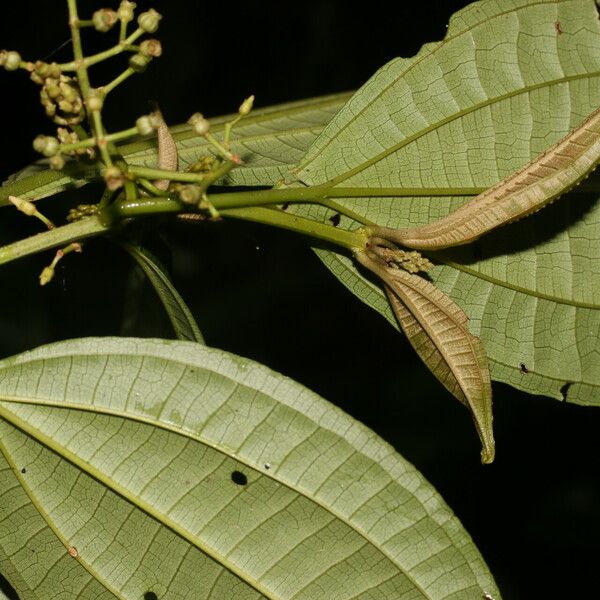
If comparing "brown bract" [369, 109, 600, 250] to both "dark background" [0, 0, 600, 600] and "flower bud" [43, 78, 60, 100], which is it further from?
"dark background" [0, 0, 600, 600]

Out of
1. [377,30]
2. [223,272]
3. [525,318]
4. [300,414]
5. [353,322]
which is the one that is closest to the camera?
[300,414]

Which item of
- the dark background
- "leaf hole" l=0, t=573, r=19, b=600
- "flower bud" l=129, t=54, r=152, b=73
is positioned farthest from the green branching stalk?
the dark background

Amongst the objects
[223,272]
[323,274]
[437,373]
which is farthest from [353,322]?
[437,373]

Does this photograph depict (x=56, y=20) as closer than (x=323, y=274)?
Yes

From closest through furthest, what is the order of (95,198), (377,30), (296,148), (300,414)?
(300,414), (296,148), (95,198), (377,30)

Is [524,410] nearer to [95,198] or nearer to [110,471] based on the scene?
[95,198]

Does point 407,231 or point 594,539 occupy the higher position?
point 407,231

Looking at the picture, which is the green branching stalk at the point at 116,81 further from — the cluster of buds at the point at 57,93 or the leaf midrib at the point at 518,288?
the leaf midrib at the point at 518,288
